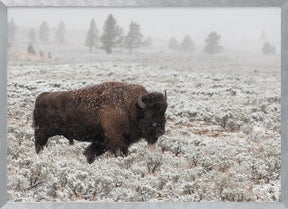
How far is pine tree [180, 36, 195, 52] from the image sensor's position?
4586 mm

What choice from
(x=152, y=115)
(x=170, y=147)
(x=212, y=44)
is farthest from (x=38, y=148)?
(x=212, y=44)

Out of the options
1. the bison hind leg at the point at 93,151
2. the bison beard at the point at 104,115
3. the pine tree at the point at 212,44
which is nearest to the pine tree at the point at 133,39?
the bison beard at the point at 104,115

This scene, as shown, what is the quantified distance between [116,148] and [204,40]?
6.56ft

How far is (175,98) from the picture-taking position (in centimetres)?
461

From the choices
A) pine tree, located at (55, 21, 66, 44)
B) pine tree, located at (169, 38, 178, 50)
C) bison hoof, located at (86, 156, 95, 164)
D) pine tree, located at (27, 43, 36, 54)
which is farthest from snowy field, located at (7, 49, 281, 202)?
pine tree, located at (55, 21, 66, 44)

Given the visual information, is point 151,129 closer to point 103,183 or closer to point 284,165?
point 103,183

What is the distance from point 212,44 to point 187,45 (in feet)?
1.19

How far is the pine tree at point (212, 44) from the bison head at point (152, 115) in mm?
980

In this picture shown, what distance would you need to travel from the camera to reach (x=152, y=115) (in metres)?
4.54

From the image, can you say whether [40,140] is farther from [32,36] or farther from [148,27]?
[148,27]

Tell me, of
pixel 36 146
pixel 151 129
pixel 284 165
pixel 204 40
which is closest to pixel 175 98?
pixel 151 129

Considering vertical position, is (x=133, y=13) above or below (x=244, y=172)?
above

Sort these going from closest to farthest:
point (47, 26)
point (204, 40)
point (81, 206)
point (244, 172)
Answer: point (81, 206)
point (244, 172)
point (47, 26)
point (204, 40)

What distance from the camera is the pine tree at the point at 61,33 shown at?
4258 mm
